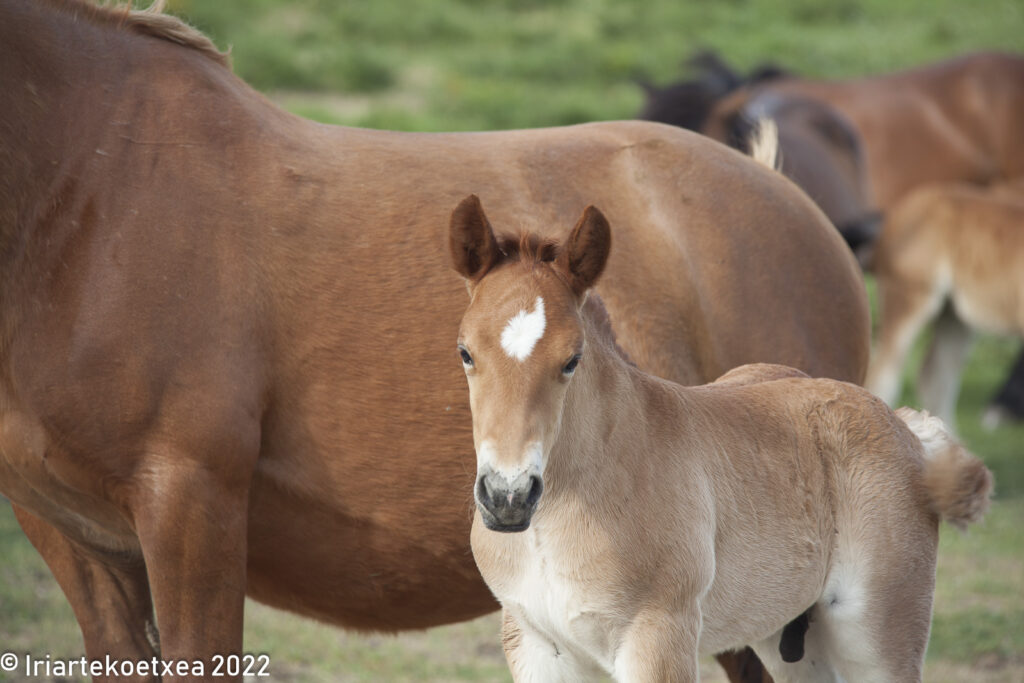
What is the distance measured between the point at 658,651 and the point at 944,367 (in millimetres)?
6706

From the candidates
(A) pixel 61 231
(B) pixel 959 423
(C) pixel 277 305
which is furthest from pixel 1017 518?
(A) pixel 61 231

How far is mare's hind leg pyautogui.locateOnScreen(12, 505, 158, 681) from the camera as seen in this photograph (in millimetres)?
3289

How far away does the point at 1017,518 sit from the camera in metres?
7.02

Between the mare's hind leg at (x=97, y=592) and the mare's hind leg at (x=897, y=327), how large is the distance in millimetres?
6018

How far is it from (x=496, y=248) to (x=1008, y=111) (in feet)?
29.4

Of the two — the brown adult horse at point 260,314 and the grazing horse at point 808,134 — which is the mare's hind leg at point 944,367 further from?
the brown adult horse at point 260,314

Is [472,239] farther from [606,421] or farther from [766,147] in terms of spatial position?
[766,147]

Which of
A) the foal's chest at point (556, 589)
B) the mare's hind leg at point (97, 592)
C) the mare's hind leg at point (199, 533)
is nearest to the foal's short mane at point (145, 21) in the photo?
the mare's hind leg at point (199, 533)

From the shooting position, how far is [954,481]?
9.68 feet

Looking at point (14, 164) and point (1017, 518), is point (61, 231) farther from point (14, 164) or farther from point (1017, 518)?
point (1017, 518)

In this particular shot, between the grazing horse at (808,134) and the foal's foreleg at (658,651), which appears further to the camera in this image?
the grazing horse at (808,134)

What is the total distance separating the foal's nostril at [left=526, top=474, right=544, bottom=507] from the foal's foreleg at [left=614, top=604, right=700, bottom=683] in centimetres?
39

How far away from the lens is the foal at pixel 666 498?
94.8 inches

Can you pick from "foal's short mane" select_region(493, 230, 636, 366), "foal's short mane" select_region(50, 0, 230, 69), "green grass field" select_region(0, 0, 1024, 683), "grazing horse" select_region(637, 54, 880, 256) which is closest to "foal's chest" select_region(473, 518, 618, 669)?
"foal's short mane" select_region(493, 230, 636, 366)
